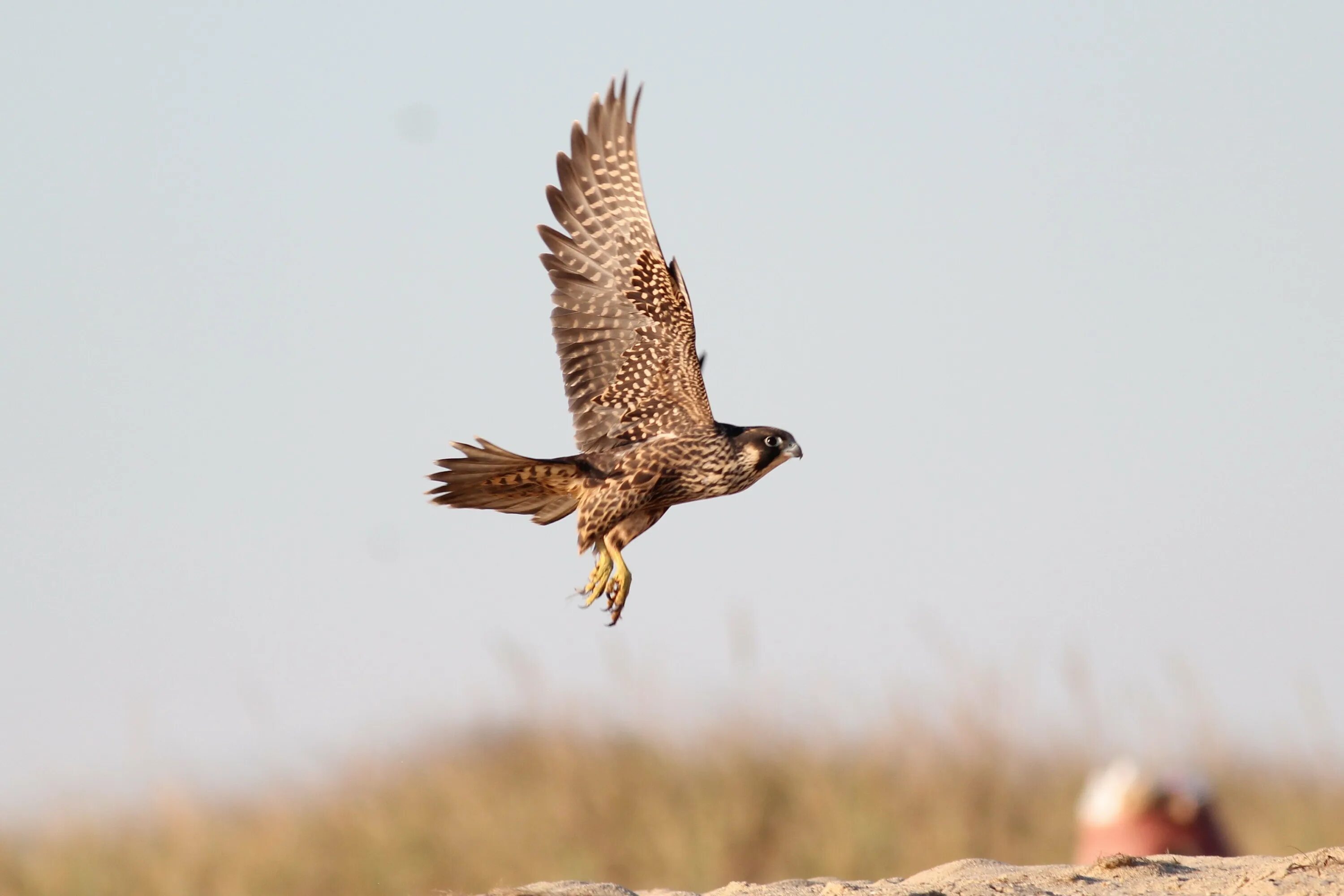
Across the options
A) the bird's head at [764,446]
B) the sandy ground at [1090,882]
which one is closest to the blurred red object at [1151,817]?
the sandy ground at [1090,882]

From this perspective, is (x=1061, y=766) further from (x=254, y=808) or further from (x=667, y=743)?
(x=254, y=808)

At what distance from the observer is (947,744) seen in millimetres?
9398

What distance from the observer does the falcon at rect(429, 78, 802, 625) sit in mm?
4621

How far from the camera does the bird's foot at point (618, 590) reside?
421cm

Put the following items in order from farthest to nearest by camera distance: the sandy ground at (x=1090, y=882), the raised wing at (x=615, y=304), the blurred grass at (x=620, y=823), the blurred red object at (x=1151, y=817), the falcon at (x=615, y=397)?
the blurred grass at (x=620, y=823)
the blurred red object at (x=1151, y=817)
the raised wing at (x=615, y=304)
the falcon at (x=615, y=397)
the sandy ground at (x=1090, y=882)

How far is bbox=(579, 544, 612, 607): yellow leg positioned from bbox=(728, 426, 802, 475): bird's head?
507mm

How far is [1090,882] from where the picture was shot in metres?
4.16

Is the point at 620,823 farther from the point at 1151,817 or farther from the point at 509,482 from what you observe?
the point at 509,482

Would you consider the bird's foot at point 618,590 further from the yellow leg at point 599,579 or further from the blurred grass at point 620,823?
the blurred grass at point 620,823

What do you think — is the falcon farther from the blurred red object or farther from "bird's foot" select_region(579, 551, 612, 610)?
the blurred red object

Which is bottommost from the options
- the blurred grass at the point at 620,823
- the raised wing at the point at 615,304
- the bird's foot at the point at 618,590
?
the blurred grass at the point at 620,823

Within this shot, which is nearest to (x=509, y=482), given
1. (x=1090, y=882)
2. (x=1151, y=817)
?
(x=1090, y=882)

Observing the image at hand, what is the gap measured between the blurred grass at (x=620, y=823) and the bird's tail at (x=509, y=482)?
4115 millimetres

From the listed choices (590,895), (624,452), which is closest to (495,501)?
(624,452)
